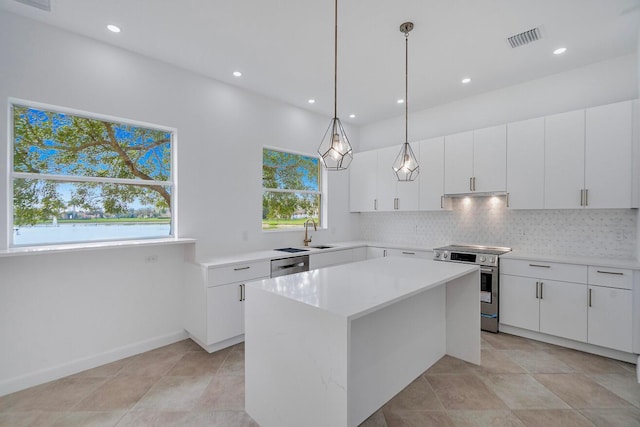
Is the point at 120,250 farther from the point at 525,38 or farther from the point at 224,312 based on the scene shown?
the point at 525,38

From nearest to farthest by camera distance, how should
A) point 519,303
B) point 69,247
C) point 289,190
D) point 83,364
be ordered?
point 69,247 → point 83,364 → point 519,303 → point 289,190

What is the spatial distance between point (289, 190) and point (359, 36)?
7.95 ft

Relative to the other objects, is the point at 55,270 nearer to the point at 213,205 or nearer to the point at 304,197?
the point at 213,205

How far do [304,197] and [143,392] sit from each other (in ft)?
10.7

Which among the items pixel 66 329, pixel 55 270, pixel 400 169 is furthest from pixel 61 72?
pixel 400 169

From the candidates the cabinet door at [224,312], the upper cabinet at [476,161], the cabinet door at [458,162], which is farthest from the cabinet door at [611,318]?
the cabinet door at [224,312]

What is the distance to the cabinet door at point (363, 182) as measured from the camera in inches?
203

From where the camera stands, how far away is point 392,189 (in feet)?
16.0

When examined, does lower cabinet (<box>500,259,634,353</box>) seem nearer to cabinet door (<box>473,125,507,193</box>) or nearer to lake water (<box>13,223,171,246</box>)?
cabinet door (<box>473,125,507,193</box>)

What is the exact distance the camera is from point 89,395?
240 centimetres

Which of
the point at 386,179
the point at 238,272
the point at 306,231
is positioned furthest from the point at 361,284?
the point at 386,179

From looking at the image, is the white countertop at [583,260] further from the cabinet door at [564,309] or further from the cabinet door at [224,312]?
the cabinet door at [224,312]

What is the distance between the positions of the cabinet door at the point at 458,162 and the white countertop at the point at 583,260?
1.05m

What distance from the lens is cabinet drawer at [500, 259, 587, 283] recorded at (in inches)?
122
